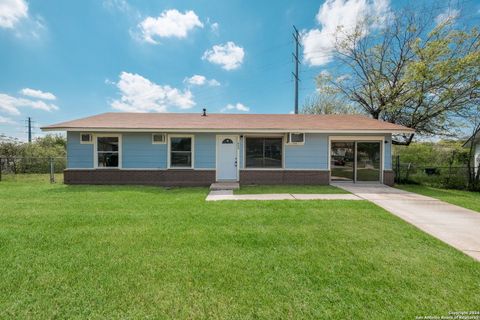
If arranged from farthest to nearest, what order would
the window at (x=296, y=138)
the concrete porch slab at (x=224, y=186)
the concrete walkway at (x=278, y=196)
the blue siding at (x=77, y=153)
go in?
the window at (x=296, y=138) → the blue siding at (x=77, y=153) → the concrete porch slab at (x=224, y=186) → the concrete walkway at (x=278, y=196)

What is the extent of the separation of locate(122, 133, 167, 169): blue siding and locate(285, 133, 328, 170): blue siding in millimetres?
5758

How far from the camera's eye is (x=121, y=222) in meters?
4.74

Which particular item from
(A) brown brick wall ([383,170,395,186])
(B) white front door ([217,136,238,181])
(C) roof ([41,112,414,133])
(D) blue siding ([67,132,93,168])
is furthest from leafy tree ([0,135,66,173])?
(A) brown brick wall ([383,170,395,186])

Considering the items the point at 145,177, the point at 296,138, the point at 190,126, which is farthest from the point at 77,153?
the point at 296,138

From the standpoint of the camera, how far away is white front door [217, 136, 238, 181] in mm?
10234

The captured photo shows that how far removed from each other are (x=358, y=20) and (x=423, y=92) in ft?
21.2

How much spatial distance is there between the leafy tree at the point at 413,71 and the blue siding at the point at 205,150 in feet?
35.9

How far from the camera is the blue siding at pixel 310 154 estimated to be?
10.2m

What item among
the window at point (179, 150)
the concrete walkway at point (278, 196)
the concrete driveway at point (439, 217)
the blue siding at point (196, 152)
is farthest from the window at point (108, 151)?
the concrete driveway at point (439, 217)

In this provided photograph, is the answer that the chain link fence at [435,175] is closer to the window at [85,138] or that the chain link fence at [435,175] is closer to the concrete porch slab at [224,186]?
the concrete porch slab at [224,186]

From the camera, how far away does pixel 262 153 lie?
10266mm

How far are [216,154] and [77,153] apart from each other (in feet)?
20.1

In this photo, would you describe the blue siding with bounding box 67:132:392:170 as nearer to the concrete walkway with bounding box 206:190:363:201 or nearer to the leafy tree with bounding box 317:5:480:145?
the concrete walkway with bounding box 206:190:363:201

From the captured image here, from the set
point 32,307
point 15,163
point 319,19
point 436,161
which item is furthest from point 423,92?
point 15,163
